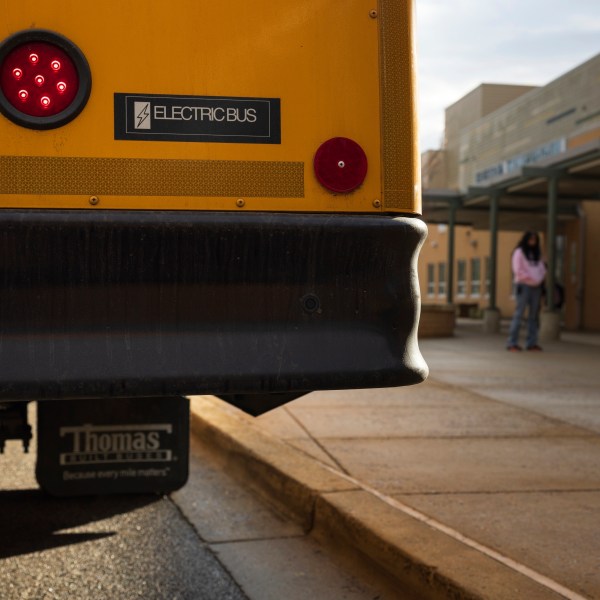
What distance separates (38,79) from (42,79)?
11 millimetres

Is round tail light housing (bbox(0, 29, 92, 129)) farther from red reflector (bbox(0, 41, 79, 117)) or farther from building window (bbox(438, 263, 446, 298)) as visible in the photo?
building window (bbox(438, 263, 446, 298))

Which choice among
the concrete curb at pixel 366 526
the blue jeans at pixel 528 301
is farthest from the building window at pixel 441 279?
the concrete curb at pixel 366 526

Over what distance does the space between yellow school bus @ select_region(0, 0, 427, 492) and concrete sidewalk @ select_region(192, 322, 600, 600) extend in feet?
2.81

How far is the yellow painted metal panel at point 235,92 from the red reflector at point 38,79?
6 centimetres

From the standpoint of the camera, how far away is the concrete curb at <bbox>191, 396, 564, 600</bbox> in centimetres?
306

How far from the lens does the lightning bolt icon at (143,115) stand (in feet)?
9.11

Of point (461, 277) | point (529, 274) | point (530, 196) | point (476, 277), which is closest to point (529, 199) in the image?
point (530, 196)

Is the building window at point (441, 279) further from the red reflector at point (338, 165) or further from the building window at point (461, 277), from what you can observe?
the red reflector at point (338, 165)

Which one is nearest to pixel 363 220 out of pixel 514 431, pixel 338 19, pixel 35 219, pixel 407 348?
pixel 407 348

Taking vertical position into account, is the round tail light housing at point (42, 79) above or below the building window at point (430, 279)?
above

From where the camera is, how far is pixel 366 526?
3.72 metres

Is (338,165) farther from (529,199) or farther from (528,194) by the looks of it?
(529,199)

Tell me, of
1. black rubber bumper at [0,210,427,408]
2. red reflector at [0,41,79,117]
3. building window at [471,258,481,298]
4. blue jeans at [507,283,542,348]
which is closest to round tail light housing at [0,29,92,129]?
red reflector at [0,41,79,117]

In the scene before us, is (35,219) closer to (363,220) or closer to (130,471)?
(363,220)
